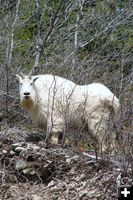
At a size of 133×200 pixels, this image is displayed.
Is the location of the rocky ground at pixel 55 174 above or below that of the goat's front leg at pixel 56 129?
below

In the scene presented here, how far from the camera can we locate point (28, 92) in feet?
31.4

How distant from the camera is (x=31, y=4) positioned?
15.9m

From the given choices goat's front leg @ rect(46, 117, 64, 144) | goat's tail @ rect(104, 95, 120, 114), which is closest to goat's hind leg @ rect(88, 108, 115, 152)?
goat's tail @ rect(104, 95, 120, 114)

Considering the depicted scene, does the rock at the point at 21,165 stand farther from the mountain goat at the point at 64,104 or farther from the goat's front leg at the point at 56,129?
the goat's front leg at the point at 56,129

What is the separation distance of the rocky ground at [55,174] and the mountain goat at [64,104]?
0.86 metres

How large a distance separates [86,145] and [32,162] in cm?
107

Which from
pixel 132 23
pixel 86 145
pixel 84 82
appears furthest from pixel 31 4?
pixel 86 145

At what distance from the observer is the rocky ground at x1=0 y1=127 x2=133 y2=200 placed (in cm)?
720

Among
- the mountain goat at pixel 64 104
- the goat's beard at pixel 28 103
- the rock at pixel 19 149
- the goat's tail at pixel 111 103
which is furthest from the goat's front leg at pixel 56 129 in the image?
the rock at pixel 19 149

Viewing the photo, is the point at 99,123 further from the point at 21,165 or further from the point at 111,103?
the point at 21,165

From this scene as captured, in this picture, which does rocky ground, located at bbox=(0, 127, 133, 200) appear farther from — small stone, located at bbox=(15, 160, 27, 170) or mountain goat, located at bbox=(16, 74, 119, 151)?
mountain goat, located at bbox=(16, 74, 119, 151)

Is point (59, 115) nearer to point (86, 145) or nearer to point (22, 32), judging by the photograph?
point (86, 145)

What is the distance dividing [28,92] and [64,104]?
675 millimetres

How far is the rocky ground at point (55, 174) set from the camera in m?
7.20
